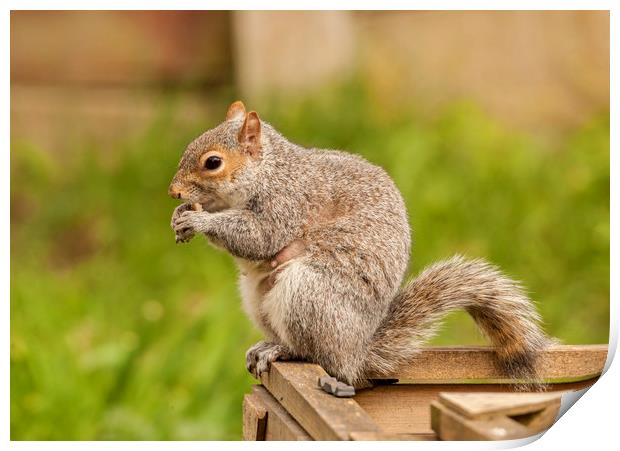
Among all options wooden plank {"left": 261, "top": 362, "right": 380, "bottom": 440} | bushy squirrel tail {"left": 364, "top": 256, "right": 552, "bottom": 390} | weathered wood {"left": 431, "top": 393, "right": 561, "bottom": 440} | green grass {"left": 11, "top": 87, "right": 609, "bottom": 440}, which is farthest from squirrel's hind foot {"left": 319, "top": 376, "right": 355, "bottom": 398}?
green grass {"left": 11, "top": 87, "right": 609, "bottom": 440}

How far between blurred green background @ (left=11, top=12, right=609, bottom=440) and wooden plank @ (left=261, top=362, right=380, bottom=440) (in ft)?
2.82

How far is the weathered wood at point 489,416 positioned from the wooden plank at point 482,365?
0.37m

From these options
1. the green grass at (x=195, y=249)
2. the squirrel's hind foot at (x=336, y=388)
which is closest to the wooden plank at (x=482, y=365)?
the squirrel's hind foot at (x=336, y=388)

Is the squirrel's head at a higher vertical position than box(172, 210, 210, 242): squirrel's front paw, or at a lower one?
higher

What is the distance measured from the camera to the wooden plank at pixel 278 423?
108 centimetres

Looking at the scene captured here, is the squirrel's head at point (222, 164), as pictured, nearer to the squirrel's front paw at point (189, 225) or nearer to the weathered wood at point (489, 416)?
the squirrel's front paw at point (189, 225)

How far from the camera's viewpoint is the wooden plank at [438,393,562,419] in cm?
86

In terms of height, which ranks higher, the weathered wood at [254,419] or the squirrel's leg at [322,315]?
the squirrel's leg at [322,315]

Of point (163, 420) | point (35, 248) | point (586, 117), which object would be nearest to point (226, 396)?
point (163, 420)

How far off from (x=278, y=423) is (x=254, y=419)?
71mm

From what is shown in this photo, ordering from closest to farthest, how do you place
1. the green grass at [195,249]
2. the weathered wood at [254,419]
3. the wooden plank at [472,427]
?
1. the wooden plank at [472,427]
2. the weathered wood at [254,419]
3. the green grass at [195,249]

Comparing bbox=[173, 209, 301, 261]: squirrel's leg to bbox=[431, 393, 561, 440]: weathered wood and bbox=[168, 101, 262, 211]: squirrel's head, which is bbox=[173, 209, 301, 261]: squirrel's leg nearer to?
bbox=[168, 101, 262, 211]: squirrel's head

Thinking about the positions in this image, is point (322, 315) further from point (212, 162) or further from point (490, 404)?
point (490, 404)

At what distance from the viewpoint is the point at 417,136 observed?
3109mm
